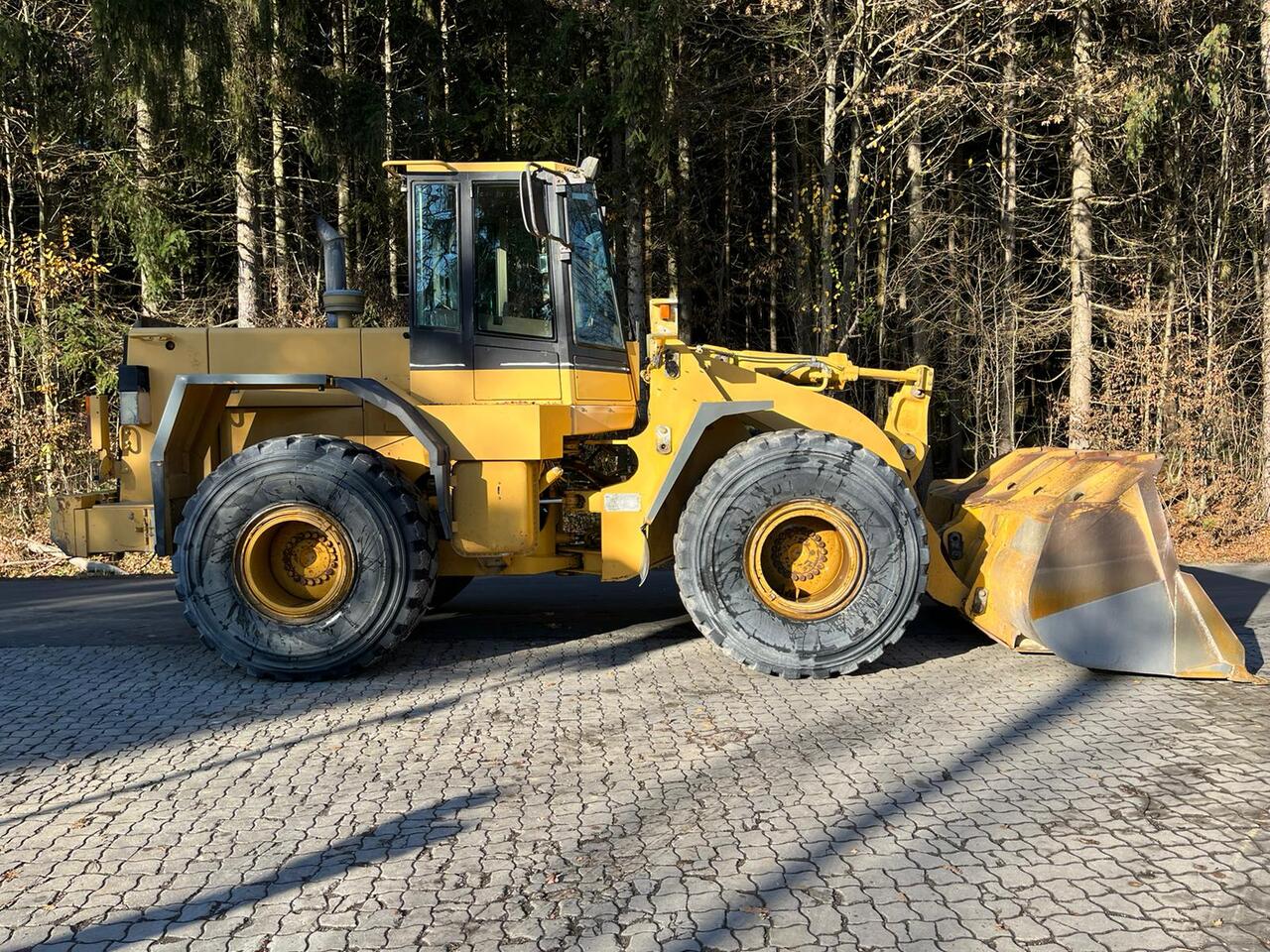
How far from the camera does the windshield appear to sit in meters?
6.28

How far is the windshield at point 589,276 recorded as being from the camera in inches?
247

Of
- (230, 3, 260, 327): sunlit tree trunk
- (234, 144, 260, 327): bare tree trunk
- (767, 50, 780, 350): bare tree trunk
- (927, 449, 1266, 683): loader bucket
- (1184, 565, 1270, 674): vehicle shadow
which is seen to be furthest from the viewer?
(767, 50, 780, 350): bare tree trunk

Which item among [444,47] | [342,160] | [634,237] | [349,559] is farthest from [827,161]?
[349,559]

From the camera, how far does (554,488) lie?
666 centimetres

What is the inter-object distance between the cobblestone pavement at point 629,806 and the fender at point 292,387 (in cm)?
97

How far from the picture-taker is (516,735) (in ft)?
15.9

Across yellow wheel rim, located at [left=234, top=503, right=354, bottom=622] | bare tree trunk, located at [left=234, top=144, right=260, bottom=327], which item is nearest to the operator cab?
yellow wheel rim, located at [left=234, top=503, right=354, bottom=622]

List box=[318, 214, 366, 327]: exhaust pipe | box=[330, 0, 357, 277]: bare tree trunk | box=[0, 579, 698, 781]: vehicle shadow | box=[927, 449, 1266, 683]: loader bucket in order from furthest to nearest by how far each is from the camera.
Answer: box=[330, 0, 357, 277]: bare tree trunk < box=[318, 214, 366, 327]: exhaust pipe < box=[927, 449, 1266, 683]: loader bucket < box=[0, 579, 698, 781]: vehicle shadow

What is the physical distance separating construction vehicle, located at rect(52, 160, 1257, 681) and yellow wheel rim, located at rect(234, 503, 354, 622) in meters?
0.02

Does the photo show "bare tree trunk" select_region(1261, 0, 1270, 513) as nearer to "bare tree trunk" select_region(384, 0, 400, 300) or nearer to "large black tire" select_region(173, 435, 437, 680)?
"bare tree trunk" select_region(384, 0, 400, 300)

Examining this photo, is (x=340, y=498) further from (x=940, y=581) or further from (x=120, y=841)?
(x=940, y=581)

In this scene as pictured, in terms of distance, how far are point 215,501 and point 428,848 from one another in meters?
3.12

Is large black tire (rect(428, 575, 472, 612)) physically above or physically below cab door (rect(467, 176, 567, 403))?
below

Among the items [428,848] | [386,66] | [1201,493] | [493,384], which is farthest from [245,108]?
[1201,493]
